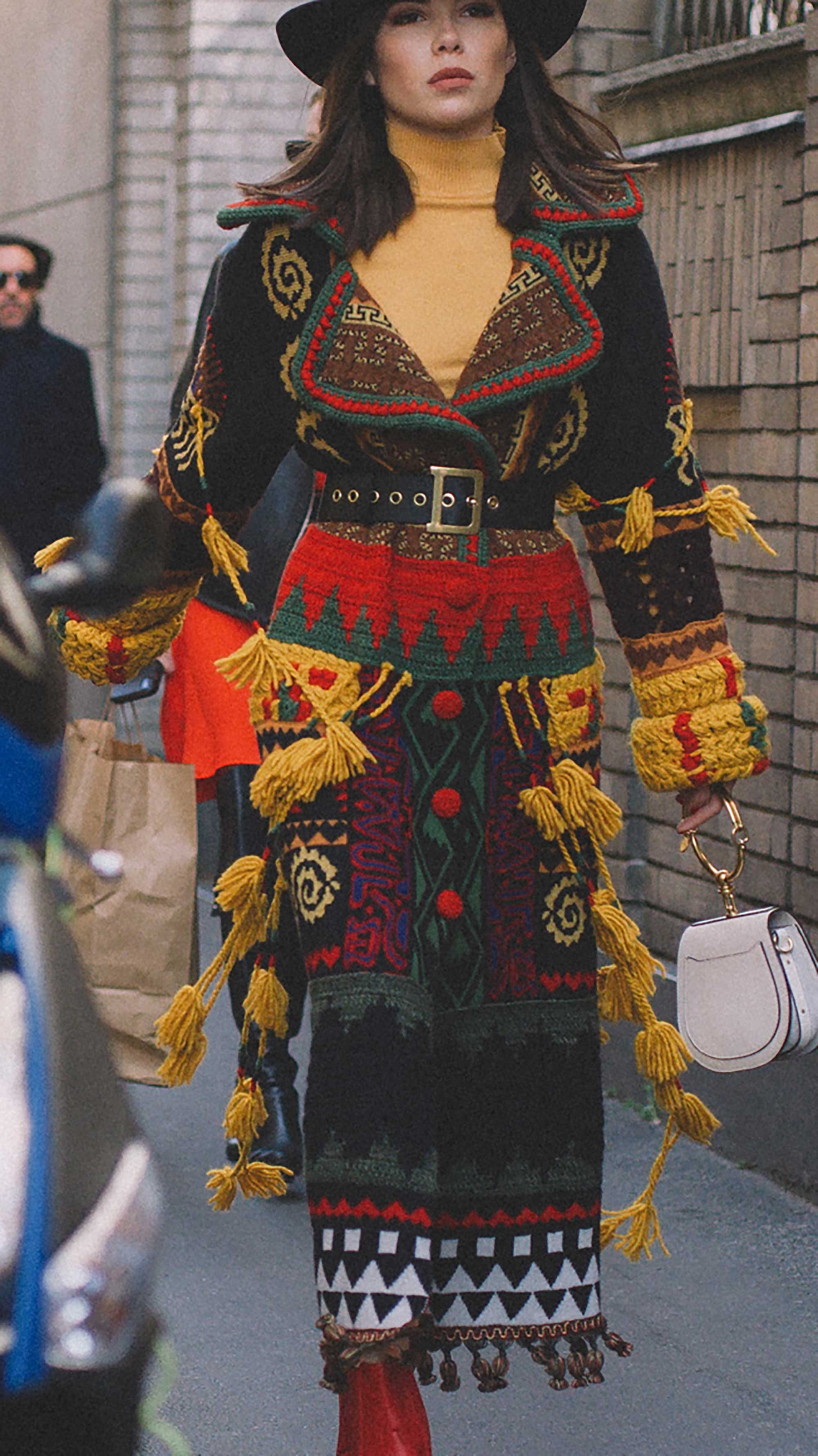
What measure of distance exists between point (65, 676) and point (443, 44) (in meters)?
1.65

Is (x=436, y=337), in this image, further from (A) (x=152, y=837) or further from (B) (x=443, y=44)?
(A) (x=152, y=837)

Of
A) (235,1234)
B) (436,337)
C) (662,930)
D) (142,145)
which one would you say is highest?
(142,145)

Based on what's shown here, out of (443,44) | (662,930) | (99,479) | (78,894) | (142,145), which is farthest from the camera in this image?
(142,145)

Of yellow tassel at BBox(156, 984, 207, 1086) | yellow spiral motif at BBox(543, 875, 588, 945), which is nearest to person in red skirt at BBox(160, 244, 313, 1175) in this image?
yellow tassel at BBox(156, 984, 207, 1086)

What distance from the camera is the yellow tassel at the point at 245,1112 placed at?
3.97m

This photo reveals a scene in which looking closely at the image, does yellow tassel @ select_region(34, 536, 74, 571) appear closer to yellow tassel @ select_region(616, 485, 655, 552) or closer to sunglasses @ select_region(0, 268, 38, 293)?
yellow tassel @ select_region(616, 485, 655, 552)

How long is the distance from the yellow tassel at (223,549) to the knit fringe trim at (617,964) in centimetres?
51

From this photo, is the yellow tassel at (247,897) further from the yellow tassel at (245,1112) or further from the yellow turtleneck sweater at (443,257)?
the yellow turtleneck sweater at (443,257)

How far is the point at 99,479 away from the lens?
850cm

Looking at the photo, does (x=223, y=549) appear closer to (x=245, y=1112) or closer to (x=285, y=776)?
(x=285, y=776)

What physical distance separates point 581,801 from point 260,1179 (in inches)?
33.2

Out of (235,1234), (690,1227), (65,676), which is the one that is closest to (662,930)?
(690,1227)

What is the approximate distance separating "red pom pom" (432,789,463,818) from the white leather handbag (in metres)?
0.39

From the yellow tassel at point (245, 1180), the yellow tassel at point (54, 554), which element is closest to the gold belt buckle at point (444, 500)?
the yellow tassel at point (54, 554)
